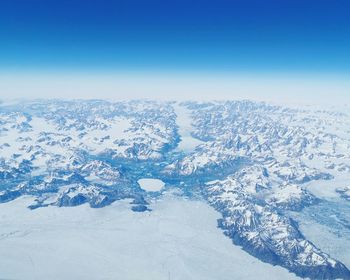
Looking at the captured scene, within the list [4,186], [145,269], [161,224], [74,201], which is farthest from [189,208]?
[4,186]

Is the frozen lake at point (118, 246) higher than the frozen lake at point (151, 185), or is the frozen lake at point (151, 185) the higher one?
the frozen lake at point (118, 246)

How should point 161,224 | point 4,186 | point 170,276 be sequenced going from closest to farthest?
point 170,276
point 161,224
point 4,186

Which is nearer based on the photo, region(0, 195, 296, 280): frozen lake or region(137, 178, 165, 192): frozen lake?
region(0, 195, 296, 280): frozen lake

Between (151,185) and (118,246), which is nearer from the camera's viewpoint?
(118,246)

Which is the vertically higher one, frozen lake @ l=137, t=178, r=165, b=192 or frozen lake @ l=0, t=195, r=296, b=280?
frozen lake @ l=0, t=195, r=296, b=280

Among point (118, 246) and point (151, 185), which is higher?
point (118, 246)

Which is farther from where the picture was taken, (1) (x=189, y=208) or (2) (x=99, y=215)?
(1) (x=189, y=208)

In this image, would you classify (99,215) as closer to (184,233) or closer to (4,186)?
(184,233)

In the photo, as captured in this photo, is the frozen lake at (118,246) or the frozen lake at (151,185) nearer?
the frozen lake at (118,246)
